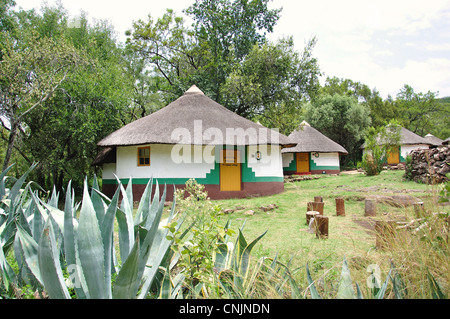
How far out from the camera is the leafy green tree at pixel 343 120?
2639 cm

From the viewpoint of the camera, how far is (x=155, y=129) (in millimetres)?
11641

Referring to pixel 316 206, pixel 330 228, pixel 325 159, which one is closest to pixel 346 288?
pixel 330 228

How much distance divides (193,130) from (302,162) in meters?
12.5

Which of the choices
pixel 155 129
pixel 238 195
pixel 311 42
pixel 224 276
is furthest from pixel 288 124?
pixel 224 276

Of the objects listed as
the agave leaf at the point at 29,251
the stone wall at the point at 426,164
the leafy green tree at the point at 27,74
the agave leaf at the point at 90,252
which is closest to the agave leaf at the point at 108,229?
the agave leaf at the point at 90,252

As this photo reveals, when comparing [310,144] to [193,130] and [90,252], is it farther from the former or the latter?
[90,252]

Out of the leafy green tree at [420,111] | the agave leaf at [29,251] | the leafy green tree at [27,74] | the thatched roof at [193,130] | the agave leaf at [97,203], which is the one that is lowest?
the agave leaf at [29,251]

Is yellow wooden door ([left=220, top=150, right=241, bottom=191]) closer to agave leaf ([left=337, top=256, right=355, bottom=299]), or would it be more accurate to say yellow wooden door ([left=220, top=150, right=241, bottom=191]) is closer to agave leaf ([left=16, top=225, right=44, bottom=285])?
agave leaf ([left=16, top=225, right=44, bottom=285])

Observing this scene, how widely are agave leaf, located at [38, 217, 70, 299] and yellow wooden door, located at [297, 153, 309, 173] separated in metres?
21.4

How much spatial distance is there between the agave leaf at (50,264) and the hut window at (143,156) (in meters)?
10.5

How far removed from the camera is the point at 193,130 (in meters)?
11.8

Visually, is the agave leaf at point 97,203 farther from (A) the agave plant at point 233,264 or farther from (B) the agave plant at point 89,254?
(A) the agave plant at point 233,264

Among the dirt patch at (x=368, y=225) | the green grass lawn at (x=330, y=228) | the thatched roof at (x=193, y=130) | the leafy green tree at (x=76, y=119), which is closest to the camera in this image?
the green grass lawn at (x=330, y=228)
